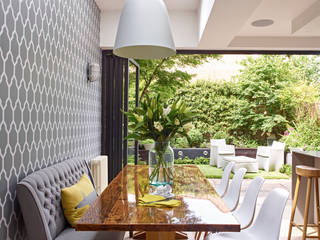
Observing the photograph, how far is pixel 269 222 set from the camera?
2018 millimetres

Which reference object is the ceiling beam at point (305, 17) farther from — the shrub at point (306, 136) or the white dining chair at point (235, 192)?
the shrub at point (306, 136)

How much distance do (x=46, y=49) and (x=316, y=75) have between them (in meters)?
9.11

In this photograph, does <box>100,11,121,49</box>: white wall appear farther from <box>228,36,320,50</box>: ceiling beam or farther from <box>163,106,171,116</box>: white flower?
<box>163,106,171,116</box>: white flower

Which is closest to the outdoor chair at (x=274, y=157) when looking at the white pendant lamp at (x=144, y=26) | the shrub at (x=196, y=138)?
the shrub at (x=196, y=138)

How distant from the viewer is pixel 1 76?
180cm

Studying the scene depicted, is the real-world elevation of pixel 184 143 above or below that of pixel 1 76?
below

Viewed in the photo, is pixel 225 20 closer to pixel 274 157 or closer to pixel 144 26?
pixel 144 26

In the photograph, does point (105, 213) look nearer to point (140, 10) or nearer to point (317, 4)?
point (140, 10)

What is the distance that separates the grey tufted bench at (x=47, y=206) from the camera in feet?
6.32

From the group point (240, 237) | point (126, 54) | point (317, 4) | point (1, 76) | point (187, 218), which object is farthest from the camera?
point (317, 4)

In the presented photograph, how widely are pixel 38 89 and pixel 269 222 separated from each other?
6.31ft

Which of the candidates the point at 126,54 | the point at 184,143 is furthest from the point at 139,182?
the point at 184,143

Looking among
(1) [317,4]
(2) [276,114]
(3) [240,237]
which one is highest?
(1) [317,4]

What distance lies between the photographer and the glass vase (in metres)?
2.09
